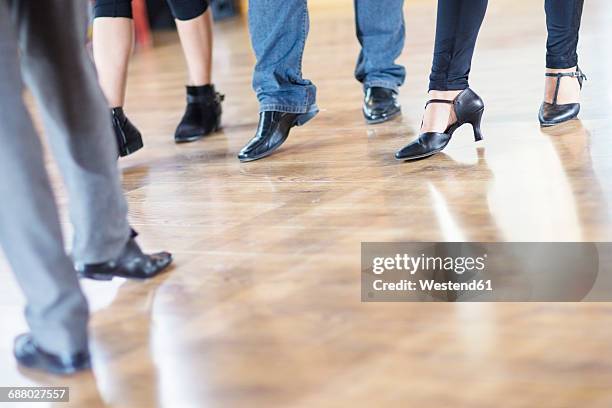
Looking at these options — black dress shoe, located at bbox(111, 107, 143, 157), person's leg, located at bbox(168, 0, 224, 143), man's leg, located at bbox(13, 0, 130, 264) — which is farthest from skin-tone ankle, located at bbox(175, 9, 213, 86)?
man's leg, located at bbox(13, 0, 130, 264)

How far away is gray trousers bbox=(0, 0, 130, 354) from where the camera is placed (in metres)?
0.87

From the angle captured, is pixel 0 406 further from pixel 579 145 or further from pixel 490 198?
pixel 579 145

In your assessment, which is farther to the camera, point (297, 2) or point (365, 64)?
point (365, 64)

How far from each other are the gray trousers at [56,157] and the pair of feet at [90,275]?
0.6 inches

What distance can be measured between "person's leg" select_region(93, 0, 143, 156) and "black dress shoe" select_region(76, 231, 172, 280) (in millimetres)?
666

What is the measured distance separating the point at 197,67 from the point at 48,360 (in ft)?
3.95

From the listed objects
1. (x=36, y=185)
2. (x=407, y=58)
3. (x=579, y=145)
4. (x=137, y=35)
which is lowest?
(x=137, y=35)

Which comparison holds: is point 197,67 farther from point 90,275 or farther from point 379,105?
point 90,275

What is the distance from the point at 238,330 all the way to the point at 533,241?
46 centimetres

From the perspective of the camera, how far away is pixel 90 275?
1.17 meters

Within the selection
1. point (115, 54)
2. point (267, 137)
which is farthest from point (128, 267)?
point (115, 54)

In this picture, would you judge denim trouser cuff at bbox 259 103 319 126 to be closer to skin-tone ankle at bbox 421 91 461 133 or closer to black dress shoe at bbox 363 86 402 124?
black dress shoe at bbox 363 86 402 124

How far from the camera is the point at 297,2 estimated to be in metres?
1.76

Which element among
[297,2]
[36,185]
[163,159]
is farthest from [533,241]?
Answer: [163,159]
